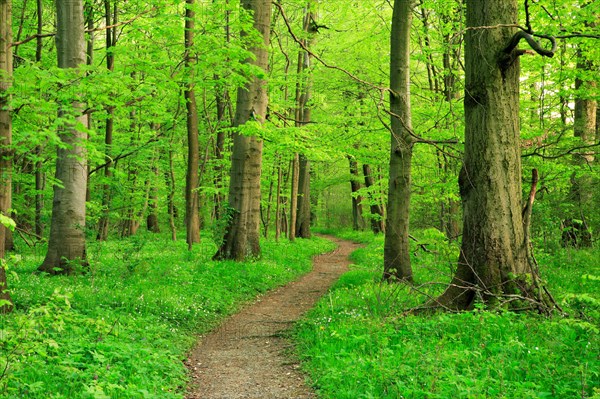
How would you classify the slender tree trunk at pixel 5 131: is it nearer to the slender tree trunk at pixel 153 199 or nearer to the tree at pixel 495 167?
the tree at pixel 495 167

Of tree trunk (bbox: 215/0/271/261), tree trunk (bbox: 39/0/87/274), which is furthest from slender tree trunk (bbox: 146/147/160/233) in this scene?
tree trunk (bbox: 39/0/87/274)

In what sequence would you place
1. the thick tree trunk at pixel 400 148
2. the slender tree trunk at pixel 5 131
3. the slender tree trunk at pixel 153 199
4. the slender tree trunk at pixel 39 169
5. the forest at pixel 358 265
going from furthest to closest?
the slender tree trunk at pixel 153 199
the slender tree trunk at pixel 39 169
the thick tree trunk at pixel 400 148
the slender tree trunk at pixel 5 131
the forest at pixel 358 265

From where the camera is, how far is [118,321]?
7.05m

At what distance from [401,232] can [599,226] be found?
5.94 meters

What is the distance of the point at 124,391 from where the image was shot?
185 inches

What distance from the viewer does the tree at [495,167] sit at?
6652mm

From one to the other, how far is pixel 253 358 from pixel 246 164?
8.23m

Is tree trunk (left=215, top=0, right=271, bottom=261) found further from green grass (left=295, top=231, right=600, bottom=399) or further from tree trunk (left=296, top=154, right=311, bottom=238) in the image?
tree trunk (left=296, top=154, right=311, bottom=238)

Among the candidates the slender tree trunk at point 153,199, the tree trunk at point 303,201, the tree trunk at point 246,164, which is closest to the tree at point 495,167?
the tree trunk at point 246,164

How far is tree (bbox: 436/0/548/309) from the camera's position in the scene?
6.65 meters

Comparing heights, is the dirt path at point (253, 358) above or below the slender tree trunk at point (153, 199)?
below

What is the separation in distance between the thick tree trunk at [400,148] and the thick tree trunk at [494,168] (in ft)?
11.1

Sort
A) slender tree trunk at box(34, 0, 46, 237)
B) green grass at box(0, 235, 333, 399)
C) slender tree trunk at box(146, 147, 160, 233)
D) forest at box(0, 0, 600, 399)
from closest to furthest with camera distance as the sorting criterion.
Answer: green grass at box(0, 235, 333, 399) < forest at box(0, 0, 600, 399) < slender tree trunk at box(34, 0, 46, 237) < slender tree trunk at box(146, 147, 160, 233)

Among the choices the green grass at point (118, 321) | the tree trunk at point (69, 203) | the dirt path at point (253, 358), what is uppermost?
the tree trunk at point (69, 203)
